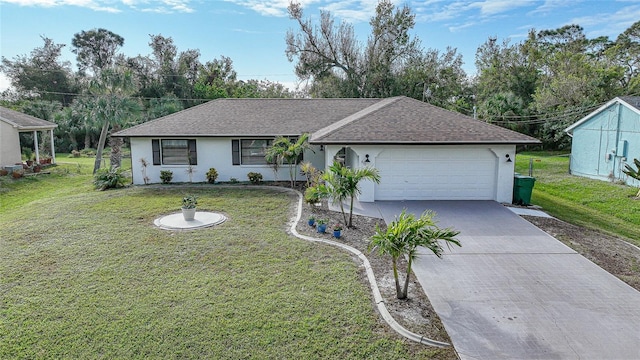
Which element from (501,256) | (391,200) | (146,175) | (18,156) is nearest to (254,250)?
(501,256)

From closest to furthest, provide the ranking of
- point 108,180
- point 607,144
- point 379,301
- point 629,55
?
point 379,301 → point 108,180 → point 607,144 → point 629,55

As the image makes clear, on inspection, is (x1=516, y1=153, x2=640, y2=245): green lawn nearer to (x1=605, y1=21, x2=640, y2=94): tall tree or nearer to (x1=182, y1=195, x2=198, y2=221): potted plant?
(x1=182, y1=195, x2=198, y2=221): potted plant

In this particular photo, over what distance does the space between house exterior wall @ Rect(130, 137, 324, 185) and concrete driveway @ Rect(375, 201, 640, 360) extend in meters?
9.63

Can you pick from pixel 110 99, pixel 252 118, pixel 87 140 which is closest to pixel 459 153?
pixel 252 118

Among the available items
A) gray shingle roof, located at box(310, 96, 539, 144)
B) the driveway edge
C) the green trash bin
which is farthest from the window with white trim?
the green trash bin

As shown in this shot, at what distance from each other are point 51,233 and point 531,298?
37.4ft

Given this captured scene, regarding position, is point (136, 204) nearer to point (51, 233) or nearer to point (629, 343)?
point (51, 233)

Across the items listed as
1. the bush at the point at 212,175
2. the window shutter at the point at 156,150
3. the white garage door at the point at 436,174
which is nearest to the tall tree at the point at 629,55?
the white garage door at the point at 436,174

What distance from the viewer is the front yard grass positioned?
18.3ft

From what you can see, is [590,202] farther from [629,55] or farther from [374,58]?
[629,55]

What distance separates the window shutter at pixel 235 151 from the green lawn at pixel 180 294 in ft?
20.7

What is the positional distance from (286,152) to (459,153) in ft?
21.1

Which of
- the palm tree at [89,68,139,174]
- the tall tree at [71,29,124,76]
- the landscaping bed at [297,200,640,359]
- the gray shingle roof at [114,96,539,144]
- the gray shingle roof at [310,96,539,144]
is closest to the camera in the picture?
the landscaping bed at [297,200,640,359]

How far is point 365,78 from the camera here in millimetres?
37750
